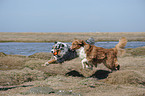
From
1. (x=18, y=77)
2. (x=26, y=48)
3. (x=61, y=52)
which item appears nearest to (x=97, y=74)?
(x=61, y=52)

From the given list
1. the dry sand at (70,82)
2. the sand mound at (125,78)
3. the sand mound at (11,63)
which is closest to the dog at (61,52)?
the dry sand at (70,82)

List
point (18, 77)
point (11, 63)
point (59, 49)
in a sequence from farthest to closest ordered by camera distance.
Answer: point (11, 63) → point (59, 49) → point (18, 77)

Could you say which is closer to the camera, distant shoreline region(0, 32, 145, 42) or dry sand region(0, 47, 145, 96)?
dry sand region(0, 47, 145, 96)

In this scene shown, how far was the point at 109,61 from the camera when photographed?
31.5 ft

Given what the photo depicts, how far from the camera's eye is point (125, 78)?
9797 mm

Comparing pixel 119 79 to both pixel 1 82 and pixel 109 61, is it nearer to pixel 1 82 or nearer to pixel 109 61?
pixel 109 61

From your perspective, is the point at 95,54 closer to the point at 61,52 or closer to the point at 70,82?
the point at 70,82

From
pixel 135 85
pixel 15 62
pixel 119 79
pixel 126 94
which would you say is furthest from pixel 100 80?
pixel 15 62

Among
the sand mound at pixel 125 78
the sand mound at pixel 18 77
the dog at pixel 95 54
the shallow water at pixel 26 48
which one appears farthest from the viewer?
the shallow water at pixel 26 48

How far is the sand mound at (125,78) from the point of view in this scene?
9.58 meters

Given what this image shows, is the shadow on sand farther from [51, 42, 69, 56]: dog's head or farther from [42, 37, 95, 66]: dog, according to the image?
[51, 42, 69, 56]: dog's head

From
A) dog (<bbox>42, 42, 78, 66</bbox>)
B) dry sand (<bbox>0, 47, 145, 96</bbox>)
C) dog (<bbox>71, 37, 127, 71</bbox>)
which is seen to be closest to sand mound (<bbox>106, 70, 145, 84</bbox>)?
dry sand (<bbox>0, 47, 145, 96</bbox>)

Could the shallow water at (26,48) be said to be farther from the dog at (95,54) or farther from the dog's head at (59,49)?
the dog at (95,54)

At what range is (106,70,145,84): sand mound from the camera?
9578 millimetres
